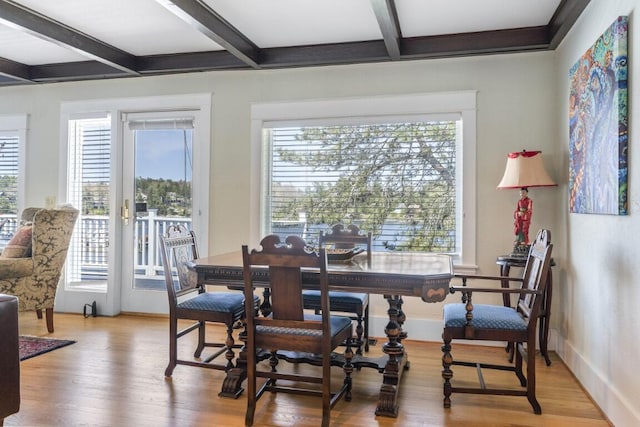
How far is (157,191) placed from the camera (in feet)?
14.6

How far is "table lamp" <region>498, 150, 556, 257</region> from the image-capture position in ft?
10.6

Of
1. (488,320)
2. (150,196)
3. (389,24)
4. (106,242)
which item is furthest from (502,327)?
(106,242)

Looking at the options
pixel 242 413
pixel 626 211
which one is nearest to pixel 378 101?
pixel 626 211

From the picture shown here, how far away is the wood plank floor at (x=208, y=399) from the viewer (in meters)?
2.29

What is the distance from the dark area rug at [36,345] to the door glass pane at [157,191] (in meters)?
1.00

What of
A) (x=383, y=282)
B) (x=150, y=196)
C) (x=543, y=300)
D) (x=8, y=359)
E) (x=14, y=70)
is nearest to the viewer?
(x=8, y=359)

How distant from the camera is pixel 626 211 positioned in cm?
216

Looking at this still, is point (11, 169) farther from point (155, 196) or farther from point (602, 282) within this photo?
point (602, 282)

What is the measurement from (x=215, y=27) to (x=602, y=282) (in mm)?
2998

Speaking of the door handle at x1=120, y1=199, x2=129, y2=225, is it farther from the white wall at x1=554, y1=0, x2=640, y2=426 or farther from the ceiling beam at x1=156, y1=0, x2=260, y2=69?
the white wall at x1=554, y1=0, x2=640, y2=426

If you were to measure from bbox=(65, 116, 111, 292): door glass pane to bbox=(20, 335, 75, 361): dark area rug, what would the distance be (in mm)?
942

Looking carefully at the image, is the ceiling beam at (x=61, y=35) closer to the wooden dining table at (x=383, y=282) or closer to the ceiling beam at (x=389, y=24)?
the wooden dining table at (x=383, y=282)

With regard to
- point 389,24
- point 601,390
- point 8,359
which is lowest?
point 601,390

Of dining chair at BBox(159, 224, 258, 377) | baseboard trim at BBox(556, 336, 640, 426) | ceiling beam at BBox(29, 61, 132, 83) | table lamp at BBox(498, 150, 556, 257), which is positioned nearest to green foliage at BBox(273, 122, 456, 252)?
table lamp at BBox(498, 150, 556, 257)
